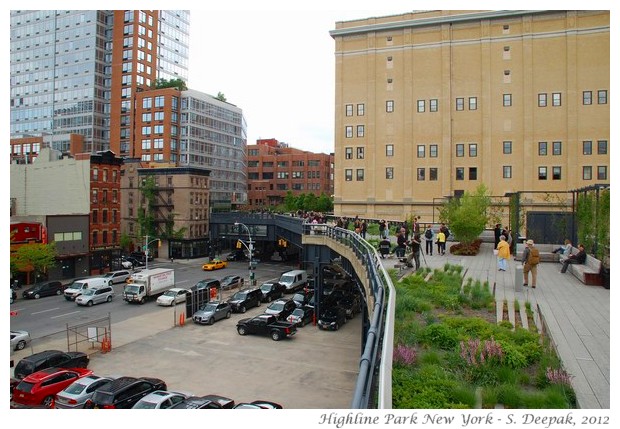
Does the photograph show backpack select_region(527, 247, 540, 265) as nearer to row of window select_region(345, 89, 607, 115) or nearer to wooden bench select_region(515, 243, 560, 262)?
wooden bench select_region(515, 243, 560, 262)

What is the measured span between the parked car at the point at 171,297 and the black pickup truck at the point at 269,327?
10.7m

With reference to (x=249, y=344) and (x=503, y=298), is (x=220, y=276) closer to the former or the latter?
(x=249, y=344)

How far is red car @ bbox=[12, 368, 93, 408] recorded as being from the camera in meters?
21.3

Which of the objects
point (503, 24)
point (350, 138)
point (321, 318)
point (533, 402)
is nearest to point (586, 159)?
point (503, 24)

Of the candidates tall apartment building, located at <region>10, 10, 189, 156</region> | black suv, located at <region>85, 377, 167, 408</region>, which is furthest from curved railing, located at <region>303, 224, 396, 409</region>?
tall apartment building, located at <region>10, 10, 189, 156</region>

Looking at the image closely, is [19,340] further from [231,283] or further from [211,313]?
[231,283]

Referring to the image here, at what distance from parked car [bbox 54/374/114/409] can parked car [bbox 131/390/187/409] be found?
9.37ft

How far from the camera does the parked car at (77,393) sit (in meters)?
20.4

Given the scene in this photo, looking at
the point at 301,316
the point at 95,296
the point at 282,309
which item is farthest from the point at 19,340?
the point at 301,316

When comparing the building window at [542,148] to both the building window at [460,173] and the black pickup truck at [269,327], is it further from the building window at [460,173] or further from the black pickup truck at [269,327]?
the black pickup truck at [269,327]

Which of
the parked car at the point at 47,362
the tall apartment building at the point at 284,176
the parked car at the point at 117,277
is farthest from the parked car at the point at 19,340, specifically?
the tall apartment building at the point at 284,176

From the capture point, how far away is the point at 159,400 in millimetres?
19188

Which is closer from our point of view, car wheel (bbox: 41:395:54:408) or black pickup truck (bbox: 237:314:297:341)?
car wheel (bbox: 41:395:54:408)

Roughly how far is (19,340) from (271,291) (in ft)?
70.3
